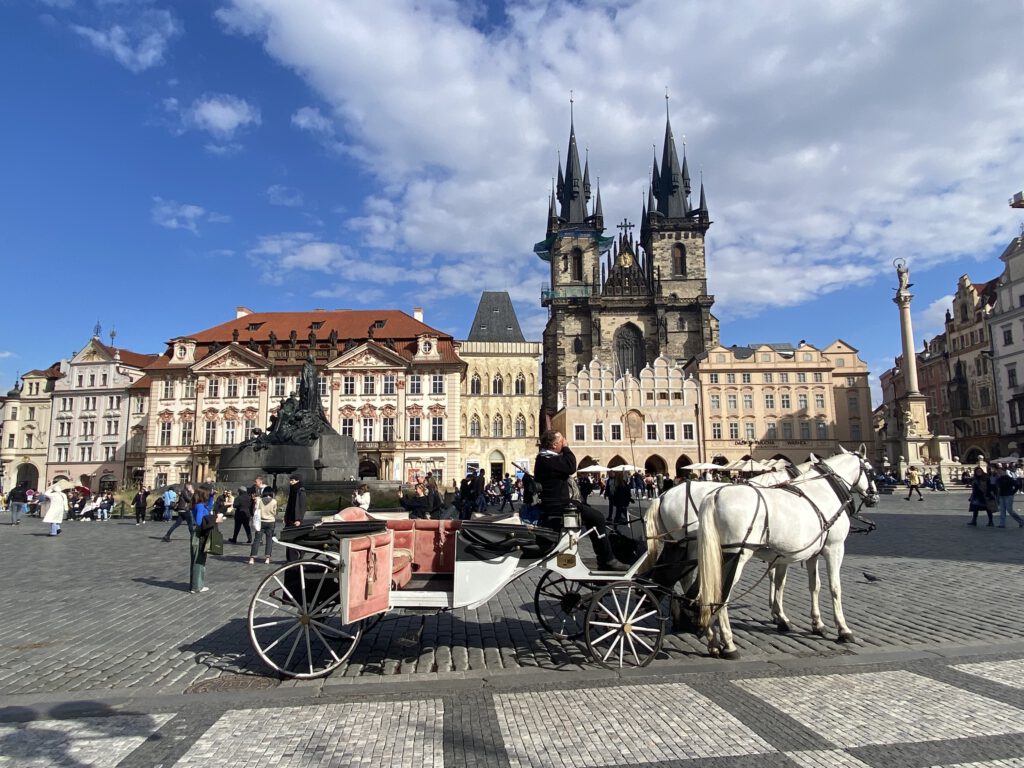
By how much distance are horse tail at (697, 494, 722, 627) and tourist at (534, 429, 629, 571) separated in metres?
0.82

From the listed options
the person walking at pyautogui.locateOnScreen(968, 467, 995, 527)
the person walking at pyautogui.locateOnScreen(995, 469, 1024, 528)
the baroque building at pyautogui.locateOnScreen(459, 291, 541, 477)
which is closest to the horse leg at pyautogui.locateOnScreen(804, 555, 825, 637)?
the person walking at pyautogui.locateOnScreen(968, 467, 995, 527)

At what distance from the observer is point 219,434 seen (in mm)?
49969

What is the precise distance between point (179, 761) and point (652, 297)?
67.8 m

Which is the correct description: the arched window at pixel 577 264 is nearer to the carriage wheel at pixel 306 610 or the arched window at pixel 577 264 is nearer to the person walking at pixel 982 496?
the person walking at pixel 982 496

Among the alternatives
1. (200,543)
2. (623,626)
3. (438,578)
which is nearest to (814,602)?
(623,626)

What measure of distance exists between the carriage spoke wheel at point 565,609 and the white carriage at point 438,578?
28mm

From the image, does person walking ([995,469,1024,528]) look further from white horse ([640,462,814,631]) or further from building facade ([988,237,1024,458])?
building facade ([988,237,1024,458])

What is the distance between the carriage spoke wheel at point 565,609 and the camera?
5.86 metres

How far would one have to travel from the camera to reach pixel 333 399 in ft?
163

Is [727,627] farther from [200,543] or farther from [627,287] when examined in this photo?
[627,287]

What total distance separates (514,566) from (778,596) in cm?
295

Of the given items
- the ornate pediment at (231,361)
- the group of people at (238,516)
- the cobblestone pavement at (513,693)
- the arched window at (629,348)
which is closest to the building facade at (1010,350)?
the arched window at (629,348)

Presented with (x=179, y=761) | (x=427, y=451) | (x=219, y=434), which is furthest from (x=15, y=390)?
(x=179, y=761)

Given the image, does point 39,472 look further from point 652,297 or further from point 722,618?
point 722,618
